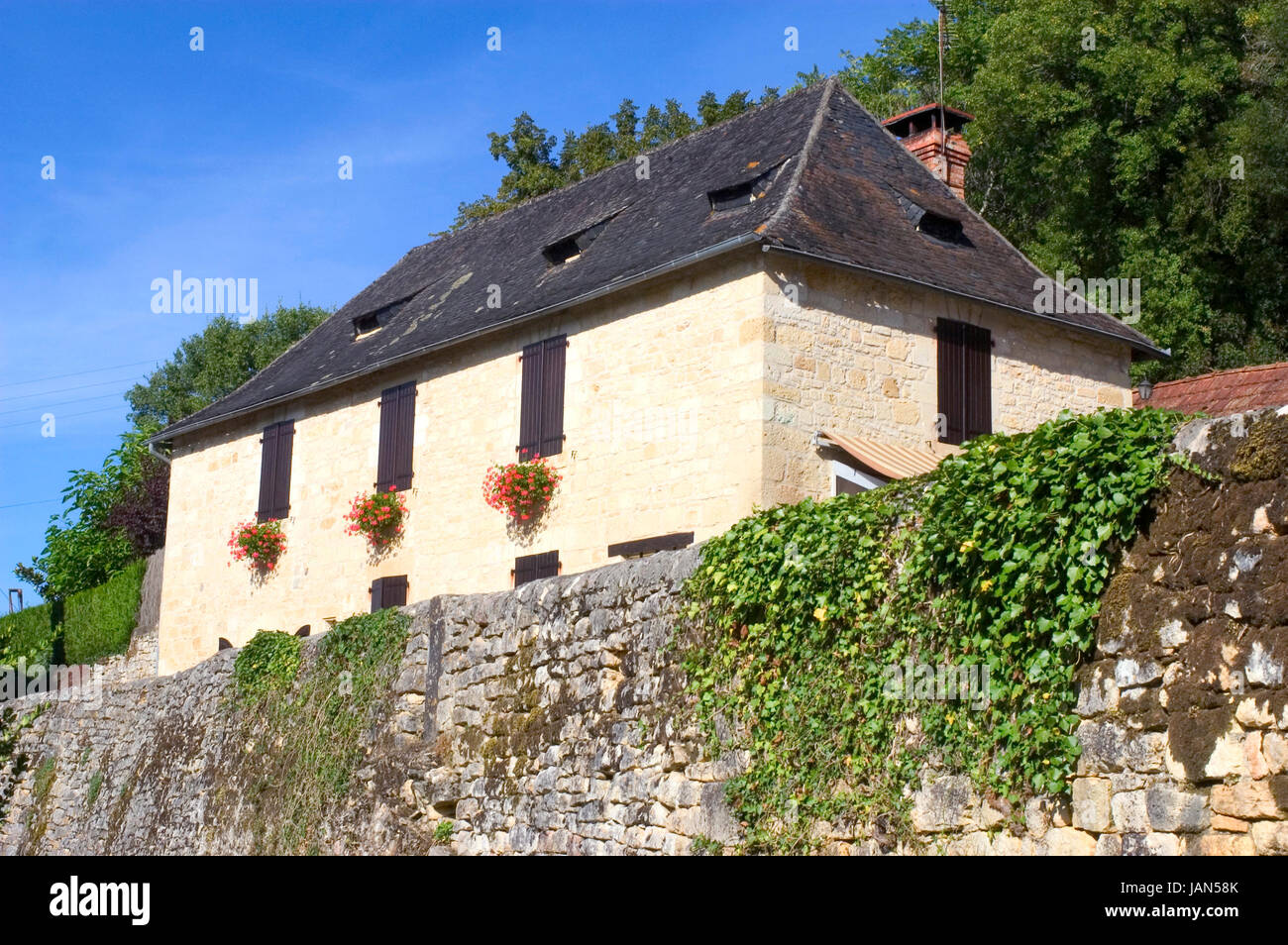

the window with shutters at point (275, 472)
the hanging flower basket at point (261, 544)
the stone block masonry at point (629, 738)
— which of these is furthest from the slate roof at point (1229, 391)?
the hanging flower basket at point (261, 544)

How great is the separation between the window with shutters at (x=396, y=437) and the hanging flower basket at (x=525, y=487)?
2007 mm

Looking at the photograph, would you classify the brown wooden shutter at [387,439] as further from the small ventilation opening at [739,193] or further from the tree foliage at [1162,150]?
the tree foliage at [1162,150]

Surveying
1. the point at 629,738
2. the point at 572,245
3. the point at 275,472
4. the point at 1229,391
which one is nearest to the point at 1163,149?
the point at 1229,391

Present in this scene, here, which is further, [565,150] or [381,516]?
[565,150]

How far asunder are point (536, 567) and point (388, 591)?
2637 mm

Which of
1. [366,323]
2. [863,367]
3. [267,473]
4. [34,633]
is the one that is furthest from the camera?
[34,633]

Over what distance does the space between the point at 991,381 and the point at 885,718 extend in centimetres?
944

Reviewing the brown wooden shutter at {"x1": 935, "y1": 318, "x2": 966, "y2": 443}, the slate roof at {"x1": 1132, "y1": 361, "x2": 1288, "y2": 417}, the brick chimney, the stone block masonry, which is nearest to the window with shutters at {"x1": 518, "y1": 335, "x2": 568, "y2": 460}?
the brown wooden shutter at {"x1": 935, "y1": 318, "x2": 966, "y2": 443}

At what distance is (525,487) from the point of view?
15.6 metres

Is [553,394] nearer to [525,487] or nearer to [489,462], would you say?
[525,487]

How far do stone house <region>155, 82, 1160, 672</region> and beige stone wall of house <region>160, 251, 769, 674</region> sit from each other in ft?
0.10

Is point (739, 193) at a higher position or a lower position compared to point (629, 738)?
higher
